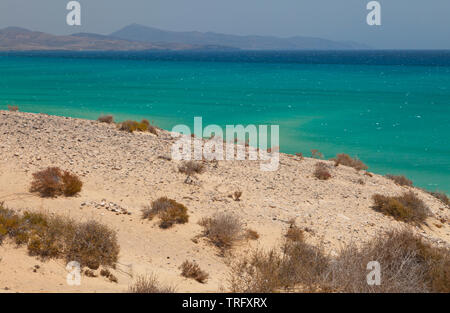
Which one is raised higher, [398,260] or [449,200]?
[398,260]

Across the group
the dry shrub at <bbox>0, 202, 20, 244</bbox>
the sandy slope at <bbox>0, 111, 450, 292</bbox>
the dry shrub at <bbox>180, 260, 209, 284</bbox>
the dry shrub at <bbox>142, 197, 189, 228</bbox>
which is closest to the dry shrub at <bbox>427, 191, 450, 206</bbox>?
the sandy slope at <bbox>0, 111, 450, 292</bbox>

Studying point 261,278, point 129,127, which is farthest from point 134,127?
point 261,278

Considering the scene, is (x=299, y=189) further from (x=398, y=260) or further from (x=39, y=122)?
(x=39, y=122)

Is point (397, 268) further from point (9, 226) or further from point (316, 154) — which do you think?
point (316, 154)

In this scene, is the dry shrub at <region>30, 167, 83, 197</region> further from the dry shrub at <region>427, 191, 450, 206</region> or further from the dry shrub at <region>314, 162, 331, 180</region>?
the dry shrub at <region>427, 191, 450, 206</region>

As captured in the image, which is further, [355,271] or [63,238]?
[63,238]

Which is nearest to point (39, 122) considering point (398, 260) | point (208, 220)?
point (208, 220)

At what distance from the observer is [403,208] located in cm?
1167

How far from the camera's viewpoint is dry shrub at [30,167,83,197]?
30.2ft

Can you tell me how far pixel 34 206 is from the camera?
8469 millimetres

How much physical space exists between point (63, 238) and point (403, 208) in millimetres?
9755

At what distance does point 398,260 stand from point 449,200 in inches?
402

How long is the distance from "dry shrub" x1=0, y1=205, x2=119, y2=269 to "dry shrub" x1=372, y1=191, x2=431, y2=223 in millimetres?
8621
